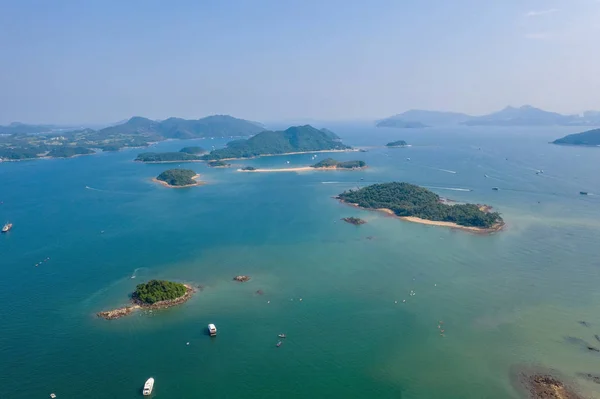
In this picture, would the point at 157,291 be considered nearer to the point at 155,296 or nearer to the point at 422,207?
the point at 155,296

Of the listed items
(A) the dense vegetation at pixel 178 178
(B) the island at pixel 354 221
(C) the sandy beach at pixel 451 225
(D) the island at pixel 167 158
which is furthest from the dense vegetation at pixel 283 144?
(C) the sandy beach at pixel 451 225

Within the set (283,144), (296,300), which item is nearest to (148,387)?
(296,300)

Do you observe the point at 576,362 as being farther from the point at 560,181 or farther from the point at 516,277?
the point at 560,181

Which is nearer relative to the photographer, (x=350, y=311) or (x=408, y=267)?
(x=350, y=311)

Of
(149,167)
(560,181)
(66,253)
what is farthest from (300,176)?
(66,253)

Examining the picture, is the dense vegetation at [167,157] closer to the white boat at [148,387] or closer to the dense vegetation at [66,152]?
the dense vegetation at [66,152]

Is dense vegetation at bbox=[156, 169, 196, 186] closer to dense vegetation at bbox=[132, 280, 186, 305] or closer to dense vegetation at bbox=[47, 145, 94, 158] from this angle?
dense vegetation at bbox=[132, 280, 186, 305]

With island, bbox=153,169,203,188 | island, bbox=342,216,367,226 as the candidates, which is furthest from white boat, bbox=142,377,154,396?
island, bbox=153,169,203,188
